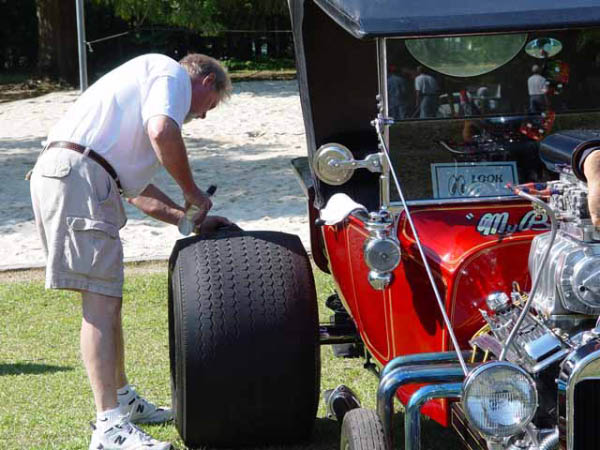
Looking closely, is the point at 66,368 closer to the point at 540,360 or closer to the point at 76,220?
the point at 76,220

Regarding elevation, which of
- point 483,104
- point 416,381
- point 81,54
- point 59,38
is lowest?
point 416,381

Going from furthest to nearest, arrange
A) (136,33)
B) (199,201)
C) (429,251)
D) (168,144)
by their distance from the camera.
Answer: (136,33) < (199,201) < (168,144) < (429,251)

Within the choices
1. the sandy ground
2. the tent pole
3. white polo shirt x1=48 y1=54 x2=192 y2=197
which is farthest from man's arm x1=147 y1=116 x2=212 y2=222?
the tent pole

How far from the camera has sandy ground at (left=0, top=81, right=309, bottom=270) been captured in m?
9.50

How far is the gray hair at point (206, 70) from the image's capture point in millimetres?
4340

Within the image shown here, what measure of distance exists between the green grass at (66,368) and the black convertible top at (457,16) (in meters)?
1.70

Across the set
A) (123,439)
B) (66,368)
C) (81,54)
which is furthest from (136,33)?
(123,439)

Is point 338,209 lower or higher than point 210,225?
higher

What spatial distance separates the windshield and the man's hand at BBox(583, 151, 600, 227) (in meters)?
0.91

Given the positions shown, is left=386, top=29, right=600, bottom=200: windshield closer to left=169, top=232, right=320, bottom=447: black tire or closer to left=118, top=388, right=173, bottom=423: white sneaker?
left=169, top=232, right=320, bottom=447: black tire

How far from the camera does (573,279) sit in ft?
9.78

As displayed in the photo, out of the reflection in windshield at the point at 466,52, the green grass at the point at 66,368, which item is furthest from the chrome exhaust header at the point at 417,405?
the reflection in windshield at the point at 466,52

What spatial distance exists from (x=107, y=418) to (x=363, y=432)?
1332 mm

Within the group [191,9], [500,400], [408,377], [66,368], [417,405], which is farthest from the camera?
[191,9]
